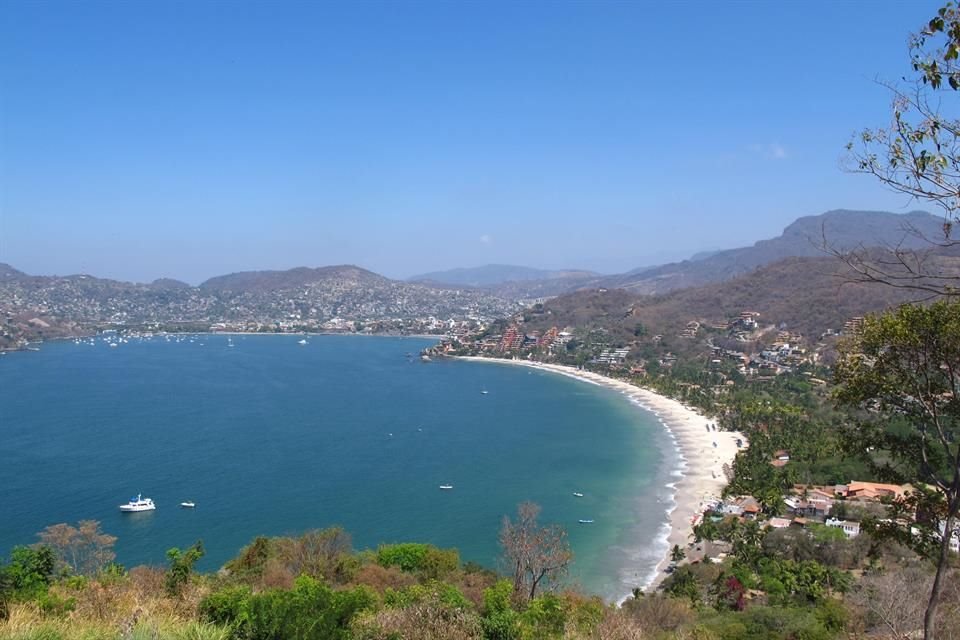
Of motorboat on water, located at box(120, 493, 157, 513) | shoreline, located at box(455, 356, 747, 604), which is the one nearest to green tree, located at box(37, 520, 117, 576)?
motorboat on water, located at box(120, 493, 157, 513)

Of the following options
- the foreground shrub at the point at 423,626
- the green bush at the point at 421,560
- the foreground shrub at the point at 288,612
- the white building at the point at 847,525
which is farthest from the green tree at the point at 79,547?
the white building at the point at 847,525

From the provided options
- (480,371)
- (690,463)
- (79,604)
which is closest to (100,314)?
(480,371)

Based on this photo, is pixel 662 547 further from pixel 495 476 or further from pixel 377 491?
pixel 377 491

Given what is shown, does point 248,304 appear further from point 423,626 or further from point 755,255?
point 423,626

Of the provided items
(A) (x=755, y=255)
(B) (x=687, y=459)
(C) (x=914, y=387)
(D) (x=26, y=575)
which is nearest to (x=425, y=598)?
(C) (x=914, y=387)

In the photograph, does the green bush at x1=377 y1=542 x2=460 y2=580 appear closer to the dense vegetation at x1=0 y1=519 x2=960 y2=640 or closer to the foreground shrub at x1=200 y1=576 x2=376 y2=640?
the dense vegetation at x1=0 y1=519 x2=960 y2=640

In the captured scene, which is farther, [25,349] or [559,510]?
[25,349]

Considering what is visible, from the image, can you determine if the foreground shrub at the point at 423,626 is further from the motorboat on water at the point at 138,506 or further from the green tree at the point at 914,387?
the motorboat on water at the point at 138,506
